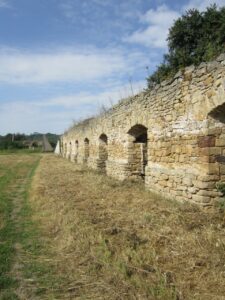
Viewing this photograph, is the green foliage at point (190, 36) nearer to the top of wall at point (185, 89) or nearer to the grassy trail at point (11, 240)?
the top of wall at point (185, 89)

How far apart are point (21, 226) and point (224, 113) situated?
394cm

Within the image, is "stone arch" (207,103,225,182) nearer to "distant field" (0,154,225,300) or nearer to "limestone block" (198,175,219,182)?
"limestone block" (198,175,219,182)

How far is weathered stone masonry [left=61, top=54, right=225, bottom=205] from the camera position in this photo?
6027 millimetres

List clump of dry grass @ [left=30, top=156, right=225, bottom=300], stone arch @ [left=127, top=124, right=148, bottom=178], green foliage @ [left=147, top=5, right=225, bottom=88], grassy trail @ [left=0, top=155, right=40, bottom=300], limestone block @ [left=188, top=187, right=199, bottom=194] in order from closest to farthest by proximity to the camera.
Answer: clump of dry grass @ [left=30, top=156, right=225, bottom=300]
grassy trail @ [left=0, top=155, right=40, bottom=300]
limestone block @ [left=188, top=187, right=199, bottom=194]
stone arch @ [left=127, top=124, right=148, bottom=178]
green foliage @ [left=147, top=5, right=225, bottom=88]

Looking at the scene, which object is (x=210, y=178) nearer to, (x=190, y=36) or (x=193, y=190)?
(x=193, y=190)

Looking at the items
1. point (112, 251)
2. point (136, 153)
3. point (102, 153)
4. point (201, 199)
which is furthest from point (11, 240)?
point (102, 153)

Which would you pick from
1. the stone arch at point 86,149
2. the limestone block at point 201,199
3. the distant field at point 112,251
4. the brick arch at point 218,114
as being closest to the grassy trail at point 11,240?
the distant field at point 112,251

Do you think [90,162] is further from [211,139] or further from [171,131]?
[211,139]

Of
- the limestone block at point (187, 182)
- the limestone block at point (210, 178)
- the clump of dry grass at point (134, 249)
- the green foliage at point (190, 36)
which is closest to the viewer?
the clump of dry grass at point (134, 249)

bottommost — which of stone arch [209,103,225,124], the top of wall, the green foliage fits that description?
stone arch [209,103,225,124]

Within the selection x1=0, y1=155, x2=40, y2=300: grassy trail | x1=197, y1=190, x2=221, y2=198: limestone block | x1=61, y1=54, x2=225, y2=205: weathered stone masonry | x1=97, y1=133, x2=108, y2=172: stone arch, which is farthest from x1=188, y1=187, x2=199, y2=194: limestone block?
x1=97, y1=133, x2=108, y2=172: stone arch

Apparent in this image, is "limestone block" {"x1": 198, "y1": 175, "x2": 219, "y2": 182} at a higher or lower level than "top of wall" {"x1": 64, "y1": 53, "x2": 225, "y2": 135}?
lower

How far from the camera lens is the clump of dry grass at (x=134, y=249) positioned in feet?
10.8

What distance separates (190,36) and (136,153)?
11.0 metres
